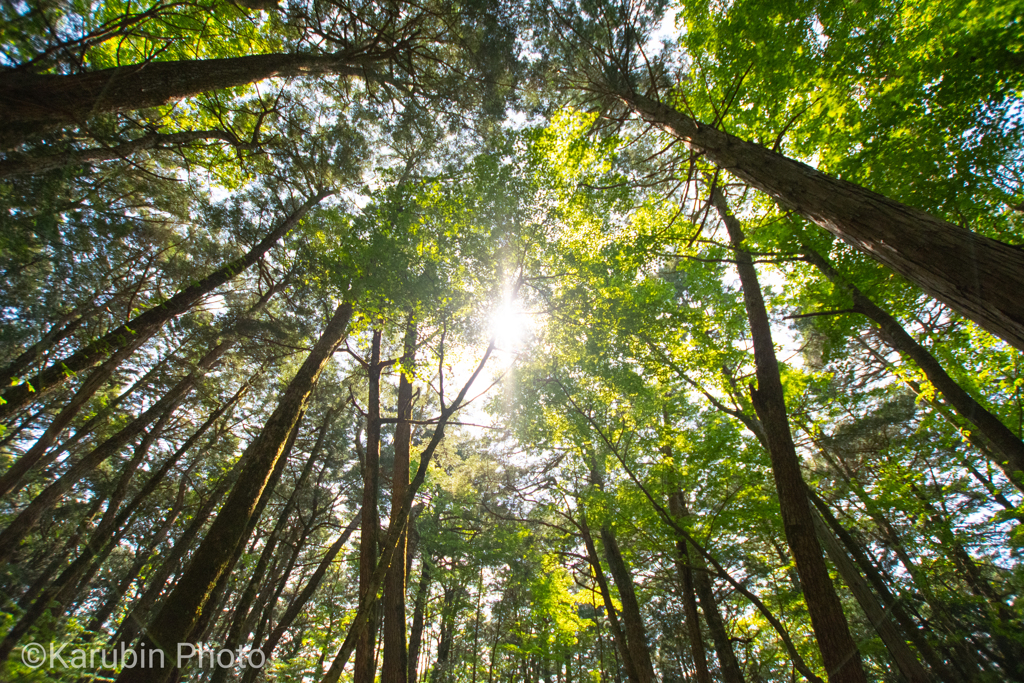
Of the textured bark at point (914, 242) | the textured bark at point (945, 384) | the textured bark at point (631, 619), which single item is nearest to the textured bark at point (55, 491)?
the textured bark at point (631, 619)

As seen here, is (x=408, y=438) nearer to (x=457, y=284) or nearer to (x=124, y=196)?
(x=457, y=284)

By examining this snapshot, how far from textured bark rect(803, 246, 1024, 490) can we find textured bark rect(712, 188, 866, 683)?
120cm

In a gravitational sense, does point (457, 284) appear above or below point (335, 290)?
below

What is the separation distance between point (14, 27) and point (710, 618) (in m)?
12.1

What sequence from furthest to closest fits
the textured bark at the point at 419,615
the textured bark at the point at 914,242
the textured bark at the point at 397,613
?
the textured bark at the point at 419,615, the textured bark at the point at 397,613, the textured bark at the point at 914,242

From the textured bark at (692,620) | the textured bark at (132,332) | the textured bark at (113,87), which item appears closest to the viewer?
the textured bark at (113,87)

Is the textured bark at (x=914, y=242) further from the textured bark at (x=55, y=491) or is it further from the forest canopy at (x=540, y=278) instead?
the textured bark at (x=55, y=491)

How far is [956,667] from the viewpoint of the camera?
30.3ft

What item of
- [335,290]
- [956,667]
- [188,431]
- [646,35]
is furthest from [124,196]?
[956,667]

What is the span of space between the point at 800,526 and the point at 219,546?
6.48 m

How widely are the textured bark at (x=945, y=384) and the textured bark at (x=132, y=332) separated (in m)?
10.4

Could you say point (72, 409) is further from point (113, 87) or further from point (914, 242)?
point (914, 242)

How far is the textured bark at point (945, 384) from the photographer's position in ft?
→ 13.2

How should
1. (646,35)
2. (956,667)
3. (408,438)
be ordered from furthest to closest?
(956,667) < (408,438) < (646,35)
